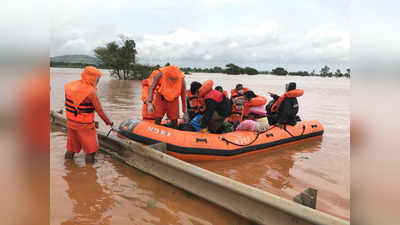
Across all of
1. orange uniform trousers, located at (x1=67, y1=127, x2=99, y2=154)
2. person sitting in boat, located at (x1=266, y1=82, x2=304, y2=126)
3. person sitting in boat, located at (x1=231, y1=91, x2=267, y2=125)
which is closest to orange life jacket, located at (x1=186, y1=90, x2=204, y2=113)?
person sitting in boat, located at (x1=231, y1=91, x2=267, y2=125)

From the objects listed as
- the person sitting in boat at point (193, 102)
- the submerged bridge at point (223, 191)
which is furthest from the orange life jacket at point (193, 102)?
the submerged bridge at point (223, 191)

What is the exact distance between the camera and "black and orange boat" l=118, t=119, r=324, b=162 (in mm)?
4234

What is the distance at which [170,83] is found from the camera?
15.5ft

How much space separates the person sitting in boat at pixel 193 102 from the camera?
5.16m

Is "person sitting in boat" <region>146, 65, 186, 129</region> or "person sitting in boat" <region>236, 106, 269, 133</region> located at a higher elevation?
"person sitting in boat" <region>146, 65, 186, 129</region>

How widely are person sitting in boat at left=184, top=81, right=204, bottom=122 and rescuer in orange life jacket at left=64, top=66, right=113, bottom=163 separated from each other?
1.86 m

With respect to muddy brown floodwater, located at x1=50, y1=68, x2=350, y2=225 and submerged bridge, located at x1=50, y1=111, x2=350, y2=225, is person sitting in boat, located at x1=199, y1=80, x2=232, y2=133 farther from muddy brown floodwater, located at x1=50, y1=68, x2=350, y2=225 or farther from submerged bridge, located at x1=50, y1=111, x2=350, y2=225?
submerged bridge, located at x1=50, y1=111, x2=350, y2=225

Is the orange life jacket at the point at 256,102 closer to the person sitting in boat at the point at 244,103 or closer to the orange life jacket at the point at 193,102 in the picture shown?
the person sitting in boat at the point at 244,103

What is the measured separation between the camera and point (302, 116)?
9977 mm

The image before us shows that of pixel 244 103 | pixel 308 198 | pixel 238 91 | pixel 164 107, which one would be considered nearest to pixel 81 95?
pixel 164 107

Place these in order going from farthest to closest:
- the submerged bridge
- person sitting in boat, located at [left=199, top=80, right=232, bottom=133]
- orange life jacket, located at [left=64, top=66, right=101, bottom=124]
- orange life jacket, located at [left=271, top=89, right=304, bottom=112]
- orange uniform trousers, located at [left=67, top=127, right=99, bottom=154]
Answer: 1. orange life jacket, located at [left=271, top=89, right=304, bottom=112]
2. person sitting in boat, located at [left=199, top=80, right=232, bottom=133]
3. orange uniform trousers, located at [left=67, top=127, right=99, bottom=154]
4. orange life jacket, located at [left=64, top=66, right=101, bottom=124]
5. the submerged bridge
